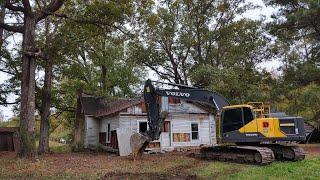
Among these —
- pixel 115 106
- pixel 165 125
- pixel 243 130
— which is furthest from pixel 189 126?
pixel 243 130

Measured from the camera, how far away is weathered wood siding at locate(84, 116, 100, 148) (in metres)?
29.1

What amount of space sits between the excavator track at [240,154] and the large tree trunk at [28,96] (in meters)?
8.55

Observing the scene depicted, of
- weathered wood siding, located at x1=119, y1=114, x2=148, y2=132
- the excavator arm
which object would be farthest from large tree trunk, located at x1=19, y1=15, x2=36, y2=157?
weathered wood siding, located at x1=119, y1=114, x2=148, y2=132

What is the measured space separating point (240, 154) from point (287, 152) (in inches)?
82.5

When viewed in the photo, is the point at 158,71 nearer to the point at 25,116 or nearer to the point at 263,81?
the point at 263,81

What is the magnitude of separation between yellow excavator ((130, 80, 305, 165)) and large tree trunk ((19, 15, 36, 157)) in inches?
197

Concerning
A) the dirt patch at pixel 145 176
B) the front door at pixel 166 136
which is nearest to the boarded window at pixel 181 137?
the front door at pixel 166 136

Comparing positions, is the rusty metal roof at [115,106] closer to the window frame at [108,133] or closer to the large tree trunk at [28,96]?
the window frame at [108,133]

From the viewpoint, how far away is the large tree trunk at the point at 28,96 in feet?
60.4

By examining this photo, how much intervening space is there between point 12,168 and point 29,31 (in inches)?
301

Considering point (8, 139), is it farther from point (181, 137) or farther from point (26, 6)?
point (181, 137)

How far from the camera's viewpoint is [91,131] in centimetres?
2906

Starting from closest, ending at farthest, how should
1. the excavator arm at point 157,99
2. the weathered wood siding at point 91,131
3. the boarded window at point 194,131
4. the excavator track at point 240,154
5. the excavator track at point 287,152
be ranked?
the excavator track at point 240,154 < the excavator track at point 287,152 < the excavator arm at point 157,99 < the boarded window at point 194,131 < the weathered wood siding at point 91,131

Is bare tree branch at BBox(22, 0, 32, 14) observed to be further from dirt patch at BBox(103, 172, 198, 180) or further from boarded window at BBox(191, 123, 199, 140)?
boarded window at BBox(191, 123, 199, 140)
